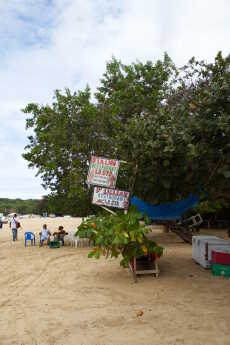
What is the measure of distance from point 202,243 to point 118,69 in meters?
13.4

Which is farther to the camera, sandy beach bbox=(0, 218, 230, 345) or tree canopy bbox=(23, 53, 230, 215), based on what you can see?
tree canopy bbox=(23, 53, 230, 215)

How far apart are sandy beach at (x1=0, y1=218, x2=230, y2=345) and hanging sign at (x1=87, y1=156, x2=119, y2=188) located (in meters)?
2.44

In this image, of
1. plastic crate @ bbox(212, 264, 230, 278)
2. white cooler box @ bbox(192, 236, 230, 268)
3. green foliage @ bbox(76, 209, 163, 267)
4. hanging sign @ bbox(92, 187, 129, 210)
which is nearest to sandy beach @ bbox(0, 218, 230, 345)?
plastic crate @ bbox(212, 264, 230, 278)

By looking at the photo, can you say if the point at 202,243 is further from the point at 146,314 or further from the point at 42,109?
the point at 42,109

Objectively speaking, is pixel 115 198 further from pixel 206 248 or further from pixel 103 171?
pixel 206 248

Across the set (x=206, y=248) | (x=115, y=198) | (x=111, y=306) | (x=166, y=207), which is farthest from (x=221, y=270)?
(x=111, y=306)

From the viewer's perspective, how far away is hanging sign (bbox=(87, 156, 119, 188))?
8219 millimetres

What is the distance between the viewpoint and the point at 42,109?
17688 mm

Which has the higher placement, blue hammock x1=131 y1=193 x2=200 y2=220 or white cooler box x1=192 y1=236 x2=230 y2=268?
blue hammock x1=131 y1=193 x2=200 y2=220

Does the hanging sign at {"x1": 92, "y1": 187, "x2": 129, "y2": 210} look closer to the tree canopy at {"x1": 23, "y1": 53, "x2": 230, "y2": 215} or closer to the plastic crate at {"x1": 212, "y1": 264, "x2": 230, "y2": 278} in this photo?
the tree canopy at {"x1": 23, "y1": 53, "x2": 230, "y2": 215}

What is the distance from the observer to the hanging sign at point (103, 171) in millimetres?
8219

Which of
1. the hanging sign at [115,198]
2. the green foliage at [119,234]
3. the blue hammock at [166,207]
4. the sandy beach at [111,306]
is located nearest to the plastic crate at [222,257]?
the sandy beach at [111,306]

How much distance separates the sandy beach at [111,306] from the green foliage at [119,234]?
782mm

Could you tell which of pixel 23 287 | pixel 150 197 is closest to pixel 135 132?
pixel 150 197
